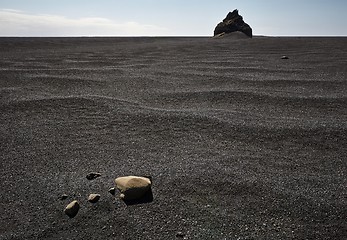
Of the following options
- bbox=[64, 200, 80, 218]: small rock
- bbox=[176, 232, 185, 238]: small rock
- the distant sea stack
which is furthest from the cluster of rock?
the distant sea stack

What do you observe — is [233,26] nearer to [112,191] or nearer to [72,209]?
[112,191]

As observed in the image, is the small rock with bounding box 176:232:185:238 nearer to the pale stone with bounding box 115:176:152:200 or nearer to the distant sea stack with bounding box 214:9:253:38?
A: the pale stone with bounding box 115:176:152:200

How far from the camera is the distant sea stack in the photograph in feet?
39.5

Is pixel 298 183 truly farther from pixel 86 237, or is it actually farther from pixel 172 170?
pixel 86 237

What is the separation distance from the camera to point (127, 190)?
0.94m

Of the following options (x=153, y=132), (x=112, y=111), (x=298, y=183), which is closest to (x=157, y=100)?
(x=112, y=111)

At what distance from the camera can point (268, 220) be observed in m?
0.84

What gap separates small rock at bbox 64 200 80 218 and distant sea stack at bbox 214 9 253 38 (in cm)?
1197

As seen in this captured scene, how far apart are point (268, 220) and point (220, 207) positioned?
0.14 metres

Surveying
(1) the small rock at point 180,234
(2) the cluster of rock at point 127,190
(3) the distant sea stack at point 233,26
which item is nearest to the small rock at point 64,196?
(2) the cluster of rock at point 127,190

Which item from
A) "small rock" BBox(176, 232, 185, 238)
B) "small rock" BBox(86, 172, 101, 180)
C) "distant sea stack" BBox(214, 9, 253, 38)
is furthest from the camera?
"distant sea stack" BBox(214, 9, 253, 38)

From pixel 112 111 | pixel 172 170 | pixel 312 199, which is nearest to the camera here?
pixel 312 199

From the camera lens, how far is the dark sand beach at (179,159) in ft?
2.74

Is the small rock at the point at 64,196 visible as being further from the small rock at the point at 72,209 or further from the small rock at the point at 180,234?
the small rock at the point at 180,234
